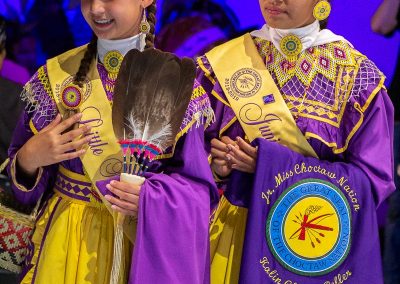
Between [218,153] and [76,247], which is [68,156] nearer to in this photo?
[76,247]

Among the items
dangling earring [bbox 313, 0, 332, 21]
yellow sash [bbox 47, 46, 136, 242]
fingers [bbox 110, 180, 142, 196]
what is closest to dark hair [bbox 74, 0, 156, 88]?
yellow sash [bbox 47, 46, 136, 242]

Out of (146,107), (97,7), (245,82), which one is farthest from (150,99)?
(245,82)

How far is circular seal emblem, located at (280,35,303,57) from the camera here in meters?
2.55

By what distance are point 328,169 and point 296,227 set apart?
7.8 inches

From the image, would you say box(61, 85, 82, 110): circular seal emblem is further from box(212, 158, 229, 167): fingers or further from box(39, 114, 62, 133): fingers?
box(212, 158, 229, 167): fingers

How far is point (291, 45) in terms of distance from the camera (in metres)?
2.56

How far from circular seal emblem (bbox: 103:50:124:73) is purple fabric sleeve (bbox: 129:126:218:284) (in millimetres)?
300

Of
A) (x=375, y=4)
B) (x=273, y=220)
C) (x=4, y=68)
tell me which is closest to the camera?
(x=273, y=220)

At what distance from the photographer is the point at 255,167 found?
7.93ft

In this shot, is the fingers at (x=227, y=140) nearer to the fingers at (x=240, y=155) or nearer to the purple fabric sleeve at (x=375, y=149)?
the fingers at (x=240, y=155)

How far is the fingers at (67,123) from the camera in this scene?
227 cm

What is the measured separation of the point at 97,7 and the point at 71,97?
10.5 inches

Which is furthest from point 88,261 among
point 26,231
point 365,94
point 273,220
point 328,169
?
point 365,94

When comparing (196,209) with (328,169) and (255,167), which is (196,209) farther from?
(328,169)
